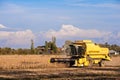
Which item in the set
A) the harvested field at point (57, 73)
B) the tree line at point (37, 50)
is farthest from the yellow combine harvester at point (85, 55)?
the tree line at point (37, 50)

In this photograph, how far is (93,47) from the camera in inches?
1734

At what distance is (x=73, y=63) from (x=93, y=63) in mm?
2812

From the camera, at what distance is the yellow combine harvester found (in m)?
42.6

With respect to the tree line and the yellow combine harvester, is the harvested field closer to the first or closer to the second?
the yellow combine harvester

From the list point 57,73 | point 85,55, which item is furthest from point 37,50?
point 57,73

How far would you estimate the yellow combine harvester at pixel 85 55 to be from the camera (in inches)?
1679

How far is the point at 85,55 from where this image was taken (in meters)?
43.4

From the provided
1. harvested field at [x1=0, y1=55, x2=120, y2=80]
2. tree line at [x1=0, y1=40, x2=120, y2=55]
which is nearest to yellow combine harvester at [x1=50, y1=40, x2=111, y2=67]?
harvested field at [x1=0, y1=55, x2=120, y2=80]

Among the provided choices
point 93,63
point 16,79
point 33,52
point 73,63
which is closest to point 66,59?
point 73,63

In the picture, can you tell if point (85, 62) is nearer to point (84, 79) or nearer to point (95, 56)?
point (95, 56)

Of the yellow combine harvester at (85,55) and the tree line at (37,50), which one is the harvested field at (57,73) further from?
the tree line at (37,50)

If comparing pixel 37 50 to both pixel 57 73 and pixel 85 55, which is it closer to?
pixel 85 55

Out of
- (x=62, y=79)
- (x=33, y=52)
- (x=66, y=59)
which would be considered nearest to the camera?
(x=62, y=79)

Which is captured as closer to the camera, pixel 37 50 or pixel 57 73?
pixel 57 73
